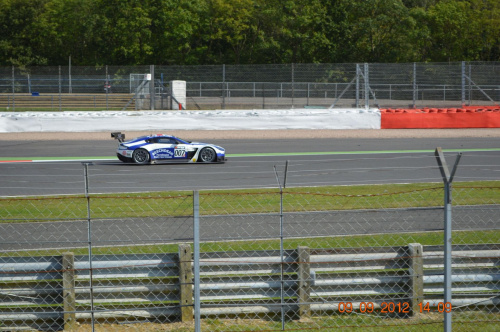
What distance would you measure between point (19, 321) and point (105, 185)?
26.5 feet

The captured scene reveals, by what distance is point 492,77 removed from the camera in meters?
26.6

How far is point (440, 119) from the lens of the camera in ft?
82.2

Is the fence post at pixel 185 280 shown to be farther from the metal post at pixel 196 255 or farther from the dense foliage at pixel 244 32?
the dense foliage at pixel 244 32

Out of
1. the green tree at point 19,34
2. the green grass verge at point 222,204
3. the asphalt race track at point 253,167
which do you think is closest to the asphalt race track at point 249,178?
the asphalt race track at point 253,167

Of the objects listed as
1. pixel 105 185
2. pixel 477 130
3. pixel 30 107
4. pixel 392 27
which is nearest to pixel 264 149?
pixel 105 185

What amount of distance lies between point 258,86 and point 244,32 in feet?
99.4

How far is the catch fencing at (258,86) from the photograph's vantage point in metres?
26.5

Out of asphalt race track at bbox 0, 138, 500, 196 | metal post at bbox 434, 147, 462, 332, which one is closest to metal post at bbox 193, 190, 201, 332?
metal post at bbox 434, 147, 462, 332

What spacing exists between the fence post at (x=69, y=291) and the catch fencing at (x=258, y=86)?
68.2 ft

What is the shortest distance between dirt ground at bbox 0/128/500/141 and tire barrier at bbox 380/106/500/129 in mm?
359

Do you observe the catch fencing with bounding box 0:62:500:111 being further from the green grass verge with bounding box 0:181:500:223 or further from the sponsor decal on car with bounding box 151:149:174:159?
the green grass verge with bounding box 0:181:500:223

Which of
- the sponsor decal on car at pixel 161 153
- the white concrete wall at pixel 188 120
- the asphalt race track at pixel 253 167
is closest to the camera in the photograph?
the asphalt race track at pixel 253 167

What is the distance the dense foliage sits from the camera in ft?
168

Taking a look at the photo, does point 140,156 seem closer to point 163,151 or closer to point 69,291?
point 163,151
